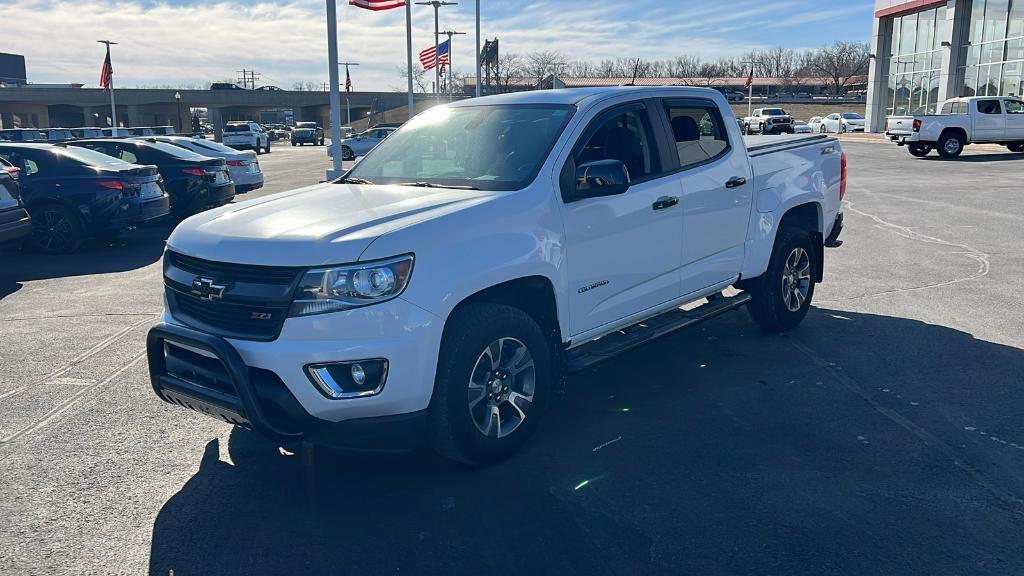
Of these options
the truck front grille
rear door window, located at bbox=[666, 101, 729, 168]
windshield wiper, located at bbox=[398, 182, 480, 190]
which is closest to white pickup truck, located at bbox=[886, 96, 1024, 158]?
rear door window, located at bbox=[666, 101, 729, 168]

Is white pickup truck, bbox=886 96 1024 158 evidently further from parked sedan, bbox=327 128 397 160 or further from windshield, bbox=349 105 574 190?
windshield, bbox=349 105 574 190

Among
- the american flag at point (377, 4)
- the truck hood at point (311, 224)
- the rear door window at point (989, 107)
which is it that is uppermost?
the american flag at point (377, 4)

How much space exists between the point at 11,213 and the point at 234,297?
294 inches

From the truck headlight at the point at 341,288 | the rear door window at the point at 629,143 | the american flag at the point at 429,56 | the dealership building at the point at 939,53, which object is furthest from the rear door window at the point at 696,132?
the dealership building at the point at 939,53

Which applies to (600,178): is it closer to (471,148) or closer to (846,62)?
(471,148)

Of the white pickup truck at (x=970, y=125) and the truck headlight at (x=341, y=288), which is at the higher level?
the white pickup truck at (x=970, y=125)

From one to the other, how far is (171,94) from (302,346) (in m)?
106

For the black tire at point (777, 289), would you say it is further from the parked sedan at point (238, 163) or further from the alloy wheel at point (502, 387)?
the parked sedan at point (238, 163)

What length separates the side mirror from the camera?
4.55m

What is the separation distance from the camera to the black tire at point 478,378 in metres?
4.00

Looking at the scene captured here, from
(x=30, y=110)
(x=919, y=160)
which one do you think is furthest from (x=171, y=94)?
(x=919, y=160)

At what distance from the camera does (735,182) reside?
6035 mm

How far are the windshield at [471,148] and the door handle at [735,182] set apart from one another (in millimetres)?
1504


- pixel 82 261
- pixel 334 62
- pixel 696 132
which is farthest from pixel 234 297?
pixel 334 62
